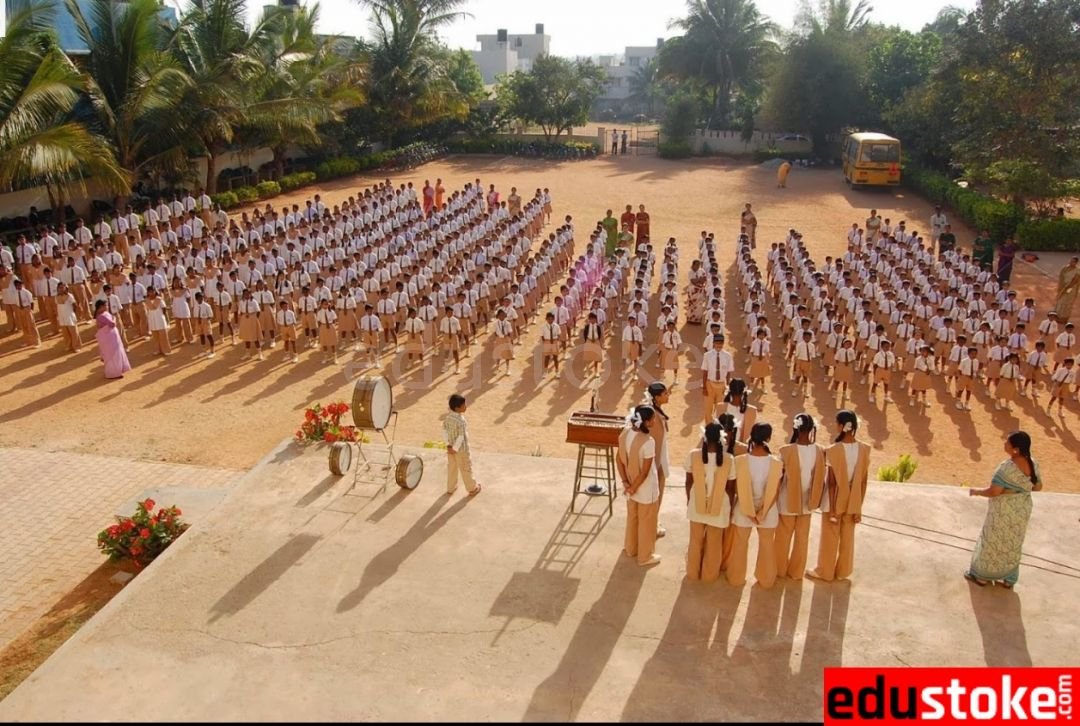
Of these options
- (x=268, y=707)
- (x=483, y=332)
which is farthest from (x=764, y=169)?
(x=268, y=707)

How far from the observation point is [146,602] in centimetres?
598

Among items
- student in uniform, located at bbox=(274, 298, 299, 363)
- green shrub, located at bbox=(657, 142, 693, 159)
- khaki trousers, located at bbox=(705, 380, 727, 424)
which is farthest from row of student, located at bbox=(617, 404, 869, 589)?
green shrub, located at bbox=(657, 142, 693, 159)

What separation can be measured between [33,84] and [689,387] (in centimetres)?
1249

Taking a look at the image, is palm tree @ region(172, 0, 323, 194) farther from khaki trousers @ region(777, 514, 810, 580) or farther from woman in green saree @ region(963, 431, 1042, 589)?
woman in green saree @ region(963, 431, 1042, 589)

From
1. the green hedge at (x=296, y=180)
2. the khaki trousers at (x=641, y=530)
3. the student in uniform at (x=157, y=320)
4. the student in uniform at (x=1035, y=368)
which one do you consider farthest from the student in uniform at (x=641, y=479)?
the green hedge at (x=296, y=180)

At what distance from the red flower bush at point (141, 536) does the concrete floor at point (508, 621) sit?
369 millimetres

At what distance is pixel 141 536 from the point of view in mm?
6902

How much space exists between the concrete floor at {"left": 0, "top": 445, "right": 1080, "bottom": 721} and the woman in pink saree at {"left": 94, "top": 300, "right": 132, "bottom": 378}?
220 inches

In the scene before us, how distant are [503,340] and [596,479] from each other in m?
5.15

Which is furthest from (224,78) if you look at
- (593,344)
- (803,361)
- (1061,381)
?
(1061,381)

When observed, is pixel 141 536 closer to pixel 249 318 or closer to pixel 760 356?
pixel 249 318

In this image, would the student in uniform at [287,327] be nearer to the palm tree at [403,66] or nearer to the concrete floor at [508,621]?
the concrete floor at [508,621]

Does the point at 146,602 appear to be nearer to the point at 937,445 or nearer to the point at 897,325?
the point at 937,445

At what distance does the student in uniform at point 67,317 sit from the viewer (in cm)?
1241
